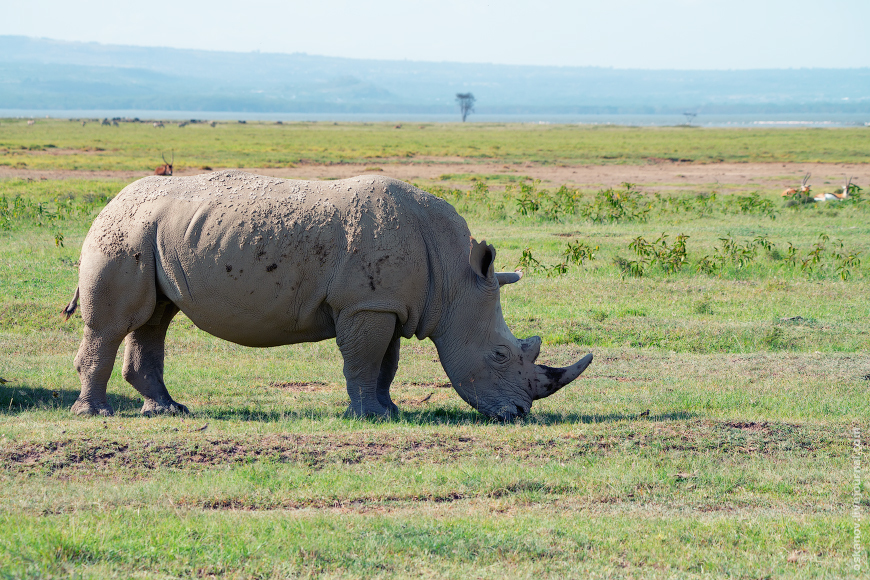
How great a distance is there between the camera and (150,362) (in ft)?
29.0

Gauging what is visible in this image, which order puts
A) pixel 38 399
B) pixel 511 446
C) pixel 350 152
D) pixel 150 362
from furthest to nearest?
1. pixel 350 152
2. pixel 38 399
3. pixel 150 362
4. pixel 511 446

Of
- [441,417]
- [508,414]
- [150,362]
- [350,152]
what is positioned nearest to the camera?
[508,414]

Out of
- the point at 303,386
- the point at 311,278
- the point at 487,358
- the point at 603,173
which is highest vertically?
the point at 603,173

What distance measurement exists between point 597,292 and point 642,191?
18033mm

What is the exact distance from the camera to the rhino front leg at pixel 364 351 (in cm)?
809

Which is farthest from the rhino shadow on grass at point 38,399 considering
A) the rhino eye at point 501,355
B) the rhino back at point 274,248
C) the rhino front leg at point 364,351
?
the rhino eye at point 501,355

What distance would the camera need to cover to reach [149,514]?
554 cm

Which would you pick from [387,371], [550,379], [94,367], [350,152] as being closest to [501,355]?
[550,379]

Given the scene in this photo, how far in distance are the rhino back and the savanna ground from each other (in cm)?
98

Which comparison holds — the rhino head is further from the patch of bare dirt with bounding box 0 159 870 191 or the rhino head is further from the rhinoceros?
the patch of bare dirt with bounding box 0 159 870 191

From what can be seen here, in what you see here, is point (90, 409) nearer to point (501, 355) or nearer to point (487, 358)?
point (487, 358)

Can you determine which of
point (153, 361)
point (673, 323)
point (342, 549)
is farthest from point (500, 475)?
point (673, 323)

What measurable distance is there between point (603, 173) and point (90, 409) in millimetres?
35109

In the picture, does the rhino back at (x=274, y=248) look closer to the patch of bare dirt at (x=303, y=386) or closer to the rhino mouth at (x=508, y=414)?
the rhino mouth at (x=508, y=414)
